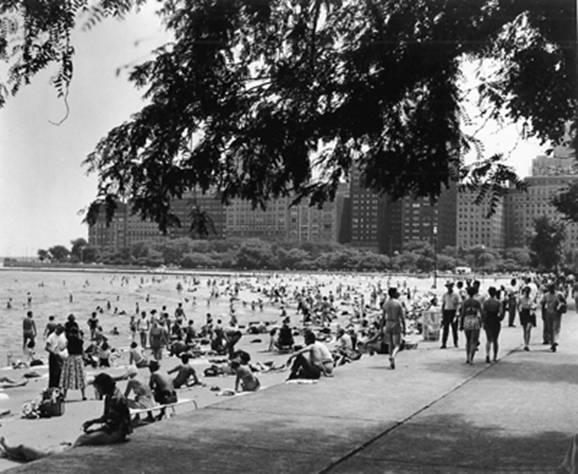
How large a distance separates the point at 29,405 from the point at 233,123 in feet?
24.6

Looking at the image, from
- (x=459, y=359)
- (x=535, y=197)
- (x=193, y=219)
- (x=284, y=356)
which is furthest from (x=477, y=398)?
(x=284, y=356)

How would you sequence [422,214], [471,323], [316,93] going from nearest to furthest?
[316,93]
[471,323]
[422,214]

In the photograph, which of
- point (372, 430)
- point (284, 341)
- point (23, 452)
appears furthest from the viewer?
point (284, 341)

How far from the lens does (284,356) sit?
70.1 ft

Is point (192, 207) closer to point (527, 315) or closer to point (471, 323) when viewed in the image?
point (471, 323)

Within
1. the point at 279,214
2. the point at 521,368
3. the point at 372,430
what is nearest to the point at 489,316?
the point at 521,368

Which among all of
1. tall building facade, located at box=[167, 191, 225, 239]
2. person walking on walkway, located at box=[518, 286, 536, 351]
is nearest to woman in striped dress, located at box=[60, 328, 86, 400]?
tall building facade, located at box=[167, 191, 225, 239]

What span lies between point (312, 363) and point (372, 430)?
3.89 metres

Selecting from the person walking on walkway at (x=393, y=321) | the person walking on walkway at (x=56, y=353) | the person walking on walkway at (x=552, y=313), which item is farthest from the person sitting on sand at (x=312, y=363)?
the person walking on walkway at (x=552, y=313)

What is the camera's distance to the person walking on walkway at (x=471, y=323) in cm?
1209

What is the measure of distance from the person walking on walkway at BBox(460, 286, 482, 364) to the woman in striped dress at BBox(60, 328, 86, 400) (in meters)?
6.28

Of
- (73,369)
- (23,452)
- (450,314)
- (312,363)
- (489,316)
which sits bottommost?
(23,452)

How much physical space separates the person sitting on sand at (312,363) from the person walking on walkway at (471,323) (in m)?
2.25

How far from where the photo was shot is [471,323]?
12070mm
